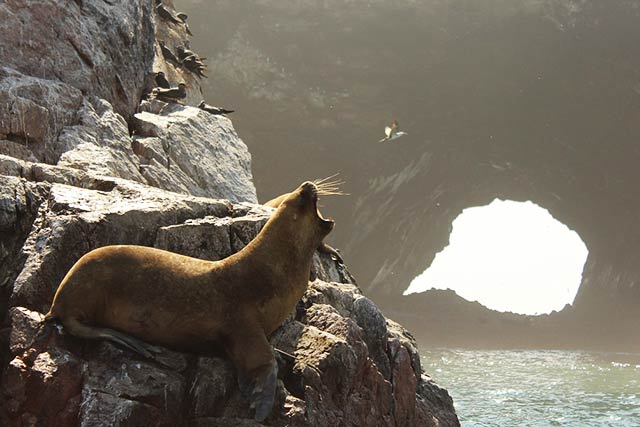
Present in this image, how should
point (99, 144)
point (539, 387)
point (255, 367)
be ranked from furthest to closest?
1. point (539, 387)
2. point (99, 144)
3. point (255, 367)

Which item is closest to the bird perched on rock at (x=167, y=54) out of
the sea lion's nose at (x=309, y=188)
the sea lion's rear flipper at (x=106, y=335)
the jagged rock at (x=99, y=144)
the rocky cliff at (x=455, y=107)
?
the jagged rock at (x=99, y=144)

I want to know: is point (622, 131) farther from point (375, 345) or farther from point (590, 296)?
point (375, 345)

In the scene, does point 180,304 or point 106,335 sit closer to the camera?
point 106,335

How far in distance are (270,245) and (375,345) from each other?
4.32 feet

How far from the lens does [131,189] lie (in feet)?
16.2

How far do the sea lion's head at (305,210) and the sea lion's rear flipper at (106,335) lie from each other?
1099 millimetres

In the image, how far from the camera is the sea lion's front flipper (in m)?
3.37

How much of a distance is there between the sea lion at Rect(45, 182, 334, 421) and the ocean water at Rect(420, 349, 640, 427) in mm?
8144

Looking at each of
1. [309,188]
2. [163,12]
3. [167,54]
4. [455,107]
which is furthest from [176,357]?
[455,107]

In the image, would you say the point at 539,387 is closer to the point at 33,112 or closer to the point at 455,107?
the point at 33,112

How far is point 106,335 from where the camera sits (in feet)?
11.4

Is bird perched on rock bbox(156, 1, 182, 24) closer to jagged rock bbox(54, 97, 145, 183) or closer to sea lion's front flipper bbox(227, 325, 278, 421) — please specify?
jagged rock bbox(54, 97, 145, 183)

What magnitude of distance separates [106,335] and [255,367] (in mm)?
776

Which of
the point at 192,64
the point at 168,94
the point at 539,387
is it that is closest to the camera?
the point at 168,94
